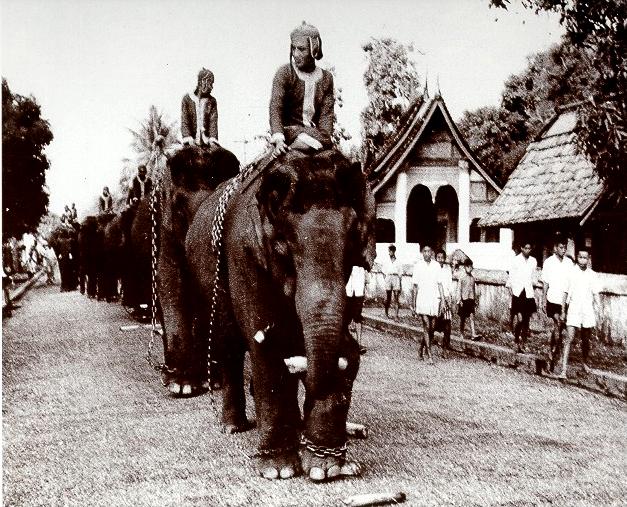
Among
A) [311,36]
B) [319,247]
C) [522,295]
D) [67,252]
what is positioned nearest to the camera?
[319,247]

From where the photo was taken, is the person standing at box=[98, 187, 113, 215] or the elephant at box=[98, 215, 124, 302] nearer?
the person standing at box=[98, 187, 113, 215]

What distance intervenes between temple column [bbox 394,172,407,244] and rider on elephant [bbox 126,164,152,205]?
6.26ft

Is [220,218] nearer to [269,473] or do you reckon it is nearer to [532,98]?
[269,473]

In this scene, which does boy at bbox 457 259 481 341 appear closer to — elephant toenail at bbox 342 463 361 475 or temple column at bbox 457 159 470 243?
temple column at bbox 457 159 470 243

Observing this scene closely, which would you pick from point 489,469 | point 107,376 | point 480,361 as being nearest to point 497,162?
point 480,361

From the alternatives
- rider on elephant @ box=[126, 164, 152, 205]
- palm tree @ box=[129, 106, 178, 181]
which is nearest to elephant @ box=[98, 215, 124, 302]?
rider on elephant @ box=[126, 164, 152, 205]

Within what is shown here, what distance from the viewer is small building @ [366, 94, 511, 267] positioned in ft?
20.2

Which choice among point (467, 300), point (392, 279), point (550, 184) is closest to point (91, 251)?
point (392, 279)

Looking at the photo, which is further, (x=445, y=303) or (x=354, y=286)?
(x=445, y=303)

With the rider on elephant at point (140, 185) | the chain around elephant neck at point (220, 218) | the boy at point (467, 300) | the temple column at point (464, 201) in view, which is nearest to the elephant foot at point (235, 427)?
the chain around elephant neck at point (220, 218)

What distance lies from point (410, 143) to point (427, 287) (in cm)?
217

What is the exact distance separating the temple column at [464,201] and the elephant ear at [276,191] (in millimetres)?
3177

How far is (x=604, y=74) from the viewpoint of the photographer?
4.66m

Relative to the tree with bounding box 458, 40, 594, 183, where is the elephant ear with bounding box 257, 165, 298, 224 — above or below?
below
